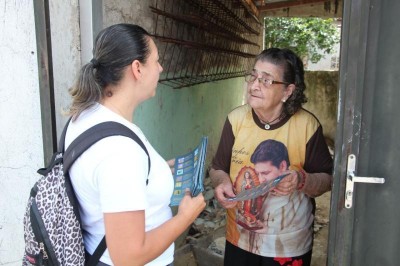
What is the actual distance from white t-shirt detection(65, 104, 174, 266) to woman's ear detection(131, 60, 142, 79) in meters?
0.14

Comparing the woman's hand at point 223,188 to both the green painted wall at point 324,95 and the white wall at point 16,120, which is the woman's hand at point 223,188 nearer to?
the white wall at point 16,120

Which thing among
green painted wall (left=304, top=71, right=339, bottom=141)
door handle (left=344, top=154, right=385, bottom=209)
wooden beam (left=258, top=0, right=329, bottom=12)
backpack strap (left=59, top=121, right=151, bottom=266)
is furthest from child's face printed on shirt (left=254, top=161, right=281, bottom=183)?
green painted wall (left=304, top=71, right=339, bottom=141)

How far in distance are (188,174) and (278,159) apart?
0.51m

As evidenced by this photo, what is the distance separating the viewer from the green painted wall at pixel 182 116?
2.86 metres

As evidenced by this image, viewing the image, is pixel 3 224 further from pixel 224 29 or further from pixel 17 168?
pixel 224 29

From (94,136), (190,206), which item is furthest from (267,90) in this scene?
(94,136)

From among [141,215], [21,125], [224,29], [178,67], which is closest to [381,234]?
[141,215]

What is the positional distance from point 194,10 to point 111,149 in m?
2.87

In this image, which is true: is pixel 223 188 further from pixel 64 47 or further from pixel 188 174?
pixel 64 47

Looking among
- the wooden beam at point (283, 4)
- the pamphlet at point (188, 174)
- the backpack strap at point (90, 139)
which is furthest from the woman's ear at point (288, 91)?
the wooden beam at point (283, 4)

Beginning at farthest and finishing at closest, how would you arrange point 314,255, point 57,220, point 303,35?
1. point 303,35
2. point 314,255
3. point 57,220

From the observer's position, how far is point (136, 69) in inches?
46.9

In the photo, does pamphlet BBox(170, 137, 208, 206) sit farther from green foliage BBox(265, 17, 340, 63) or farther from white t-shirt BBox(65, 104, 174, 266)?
green foliage BBox(265, 17, 340, 63)

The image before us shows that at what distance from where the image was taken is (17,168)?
1.98 metres
